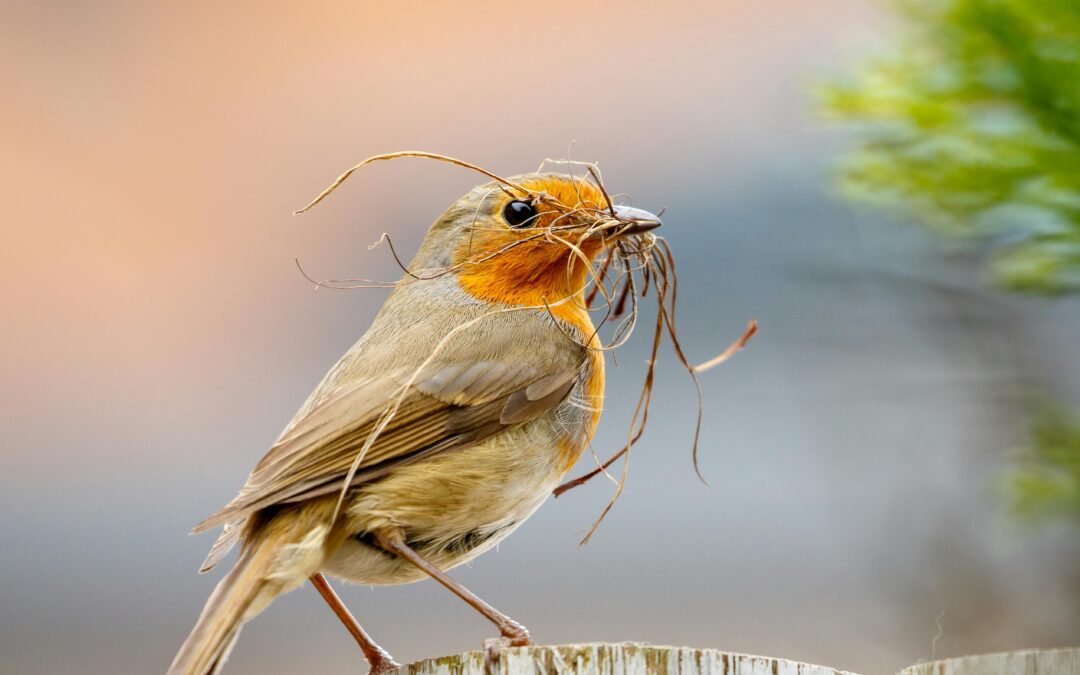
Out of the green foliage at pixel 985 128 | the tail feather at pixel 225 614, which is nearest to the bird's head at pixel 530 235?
the green foliage at pixel 985 128

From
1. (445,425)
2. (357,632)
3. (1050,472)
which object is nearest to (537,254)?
(445,425)

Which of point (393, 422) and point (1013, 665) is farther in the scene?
point (393, 422)

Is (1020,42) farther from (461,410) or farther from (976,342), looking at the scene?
(461,410)

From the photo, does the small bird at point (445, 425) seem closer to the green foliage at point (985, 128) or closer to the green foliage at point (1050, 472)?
the green foliage at point (985, 128)

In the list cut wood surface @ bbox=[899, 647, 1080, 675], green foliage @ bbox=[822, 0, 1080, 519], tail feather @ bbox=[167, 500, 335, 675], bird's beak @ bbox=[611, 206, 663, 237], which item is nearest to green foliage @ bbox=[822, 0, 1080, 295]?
green foliage @ bbox=[822, 0, 1080, 519]

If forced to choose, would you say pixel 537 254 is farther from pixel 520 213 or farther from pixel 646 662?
pixel 646 662

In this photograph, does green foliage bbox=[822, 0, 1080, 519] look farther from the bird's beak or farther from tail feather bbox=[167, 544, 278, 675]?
tail feather bbox=[167, 544, 278, 675]

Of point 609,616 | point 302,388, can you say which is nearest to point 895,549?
point 609,616
